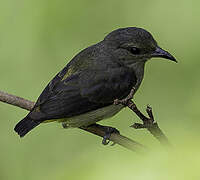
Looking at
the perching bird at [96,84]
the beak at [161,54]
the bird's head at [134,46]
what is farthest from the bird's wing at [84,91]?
the beak at [161,54]

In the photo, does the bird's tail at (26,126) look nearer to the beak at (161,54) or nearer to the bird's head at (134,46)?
the bird's head at (134,46)

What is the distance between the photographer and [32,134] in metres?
4.09

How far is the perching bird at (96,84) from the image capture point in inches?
136

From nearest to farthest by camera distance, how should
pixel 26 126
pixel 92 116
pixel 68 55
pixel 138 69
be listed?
pixel 26 126, pixel 92 116, pixel 138 69, pixel 68 55

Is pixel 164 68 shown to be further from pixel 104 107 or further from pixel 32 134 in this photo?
pixel 32 134

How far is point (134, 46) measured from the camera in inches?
145

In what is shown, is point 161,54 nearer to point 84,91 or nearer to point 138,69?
point 138,69

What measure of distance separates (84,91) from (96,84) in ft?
0.40

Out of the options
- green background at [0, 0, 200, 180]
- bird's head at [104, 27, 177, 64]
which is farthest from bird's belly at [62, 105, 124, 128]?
bird's head at [104, 27, 177, 64]

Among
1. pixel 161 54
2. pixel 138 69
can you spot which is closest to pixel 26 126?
pixel 138 69

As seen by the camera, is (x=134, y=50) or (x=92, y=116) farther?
(x=134, y=50)
